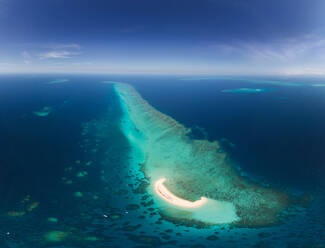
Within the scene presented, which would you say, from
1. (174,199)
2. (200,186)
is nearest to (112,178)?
(174,199)

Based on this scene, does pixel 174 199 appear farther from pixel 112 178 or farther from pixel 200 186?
pixel 112 178

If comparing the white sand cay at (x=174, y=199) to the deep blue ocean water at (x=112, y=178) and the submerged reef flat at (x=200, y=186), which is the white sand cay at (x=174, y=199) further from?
the deep blue ocean water at (x=112, y=178)

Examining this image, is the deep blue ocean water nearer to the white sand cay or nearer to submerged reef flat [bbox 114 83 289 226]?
submerged reef flat [bbox 114 83 289 226]

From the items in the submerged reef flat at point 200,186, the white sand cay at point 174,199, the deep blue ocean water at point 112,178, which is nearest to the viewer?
the deep blue ocean water at point 112,178

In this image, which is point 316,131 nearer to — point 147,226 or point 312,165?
point 312,165

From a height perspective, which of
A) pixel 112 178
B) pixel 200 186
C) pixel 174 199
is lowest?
pixel 174 199

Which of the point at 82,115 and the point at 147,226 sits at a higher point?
the point at 82,115

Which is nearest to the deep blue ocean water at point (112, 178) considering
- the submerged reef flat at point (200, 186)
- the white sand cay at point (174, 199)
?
the submerged reef flat at point (200, 186)

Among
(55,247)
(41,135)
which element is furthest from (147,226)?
(41,135)

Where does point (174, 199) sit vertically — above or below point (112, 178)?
below
